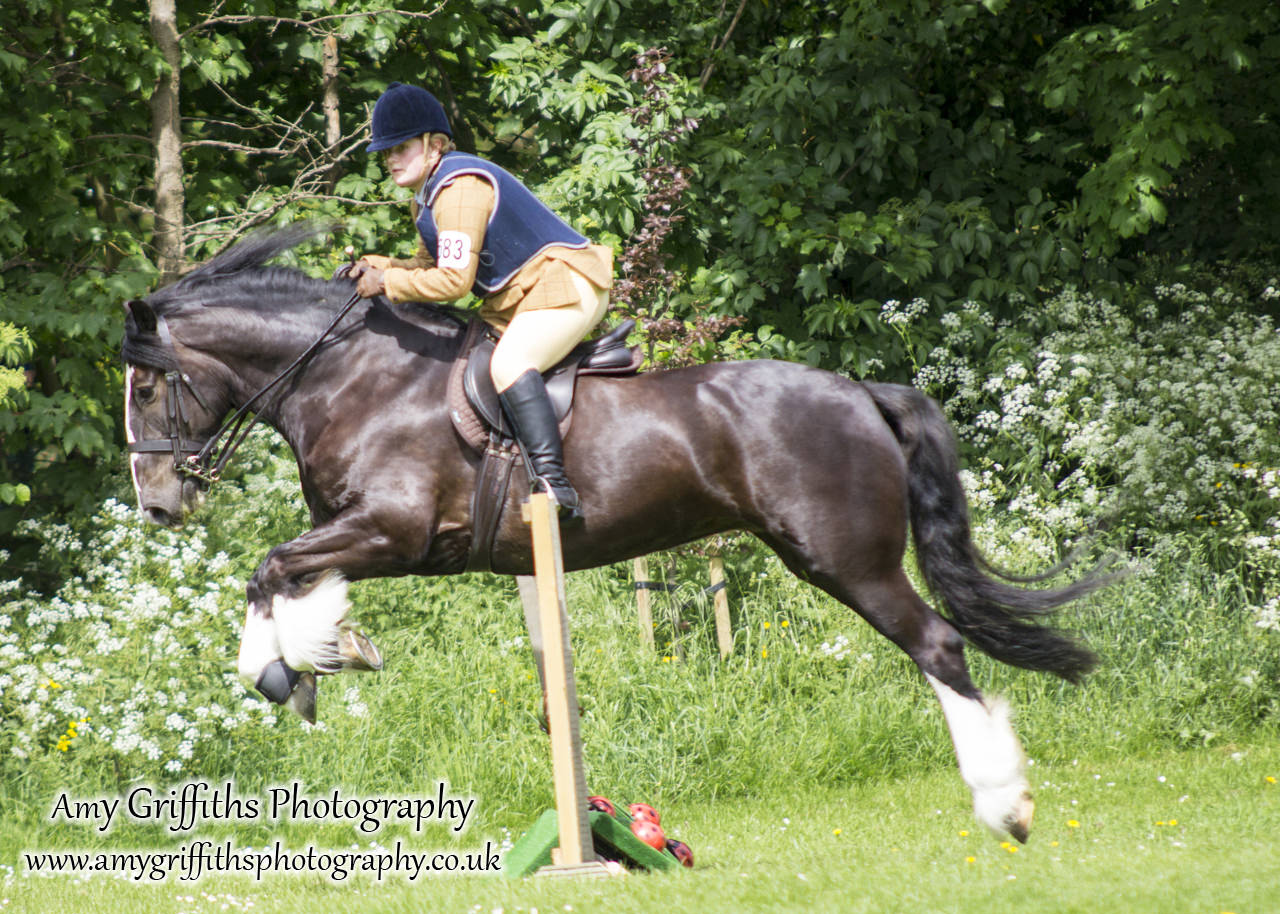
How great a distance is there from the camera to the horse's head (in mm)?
4820

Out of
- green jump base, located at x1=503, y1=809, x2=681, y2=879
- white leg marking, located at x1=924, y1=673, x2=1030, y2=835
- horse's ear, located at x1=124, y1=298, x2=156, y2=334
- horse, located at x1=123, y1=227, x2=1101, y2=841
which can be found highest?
horse's ear, located at x1=124, y1=298, x2=156, y2=334

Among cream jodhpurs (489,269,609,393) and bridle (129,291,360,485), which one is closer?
cream jodhpurs (489,269,609,393)

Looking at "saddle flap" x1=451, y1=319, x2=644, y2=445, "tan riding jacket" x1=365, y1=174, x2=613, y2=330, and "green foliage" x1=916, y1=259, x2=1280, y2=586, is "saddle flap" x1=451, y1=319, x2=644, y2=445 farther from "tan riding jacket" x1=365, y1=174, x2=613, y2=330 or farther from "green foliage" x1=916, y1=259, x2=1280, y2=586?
"green foliage" x1=916, y1=259, x2=1280, y2=586

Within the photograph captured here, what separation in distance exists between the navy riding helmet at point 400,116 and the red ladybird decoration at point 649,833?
2682 mm

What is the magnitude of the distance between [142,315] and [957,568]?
326 centimetres

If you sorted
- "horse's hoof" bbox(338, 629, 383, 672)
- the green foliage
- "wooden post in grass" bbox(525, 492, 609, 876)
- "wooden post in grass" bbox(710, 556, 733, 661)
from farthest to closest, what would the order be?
the green foliage → "wooden post in grass" bbox(710, 556, 733, 661) → "horse's hoof" bbox(338, 629, 383, 672) → "wooden post in grass" bbox(525, 492, 609, 876)

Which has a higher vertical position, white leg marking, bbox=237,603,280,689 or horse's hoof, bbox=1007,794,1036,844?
white leg marking, bbox=237,603,280,689

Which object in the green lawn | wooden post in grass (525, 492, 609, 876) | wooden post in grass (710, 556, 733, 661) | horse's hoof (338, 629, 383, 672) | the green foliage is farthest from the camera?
the green foliage

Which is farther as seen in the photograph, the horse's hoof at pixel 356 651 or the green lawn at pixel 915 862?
the horse's hoof at pixel 356 651

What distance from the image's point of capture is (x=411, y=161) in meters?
4.75

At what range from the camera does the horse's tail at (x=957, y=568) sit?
5.12 meters

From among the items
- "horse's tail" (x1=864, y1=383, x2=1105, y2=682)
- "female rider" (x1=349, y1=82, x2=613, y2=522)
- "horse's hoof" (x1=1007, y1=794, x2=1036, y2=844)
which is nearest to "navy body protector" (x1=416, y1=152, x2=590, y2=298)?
"female rider" (x1=349, y1=82, x2=613, y2=522)

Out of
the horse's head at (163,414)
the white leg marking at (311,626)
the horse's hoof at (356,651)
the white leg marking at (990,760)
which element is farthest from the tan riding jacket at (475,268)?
the white leg marking at (990,760)

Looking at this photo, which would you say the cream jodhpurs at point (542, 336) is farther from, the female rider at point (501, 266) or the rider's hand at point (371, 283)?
the rider's hand at point (371, 283)
